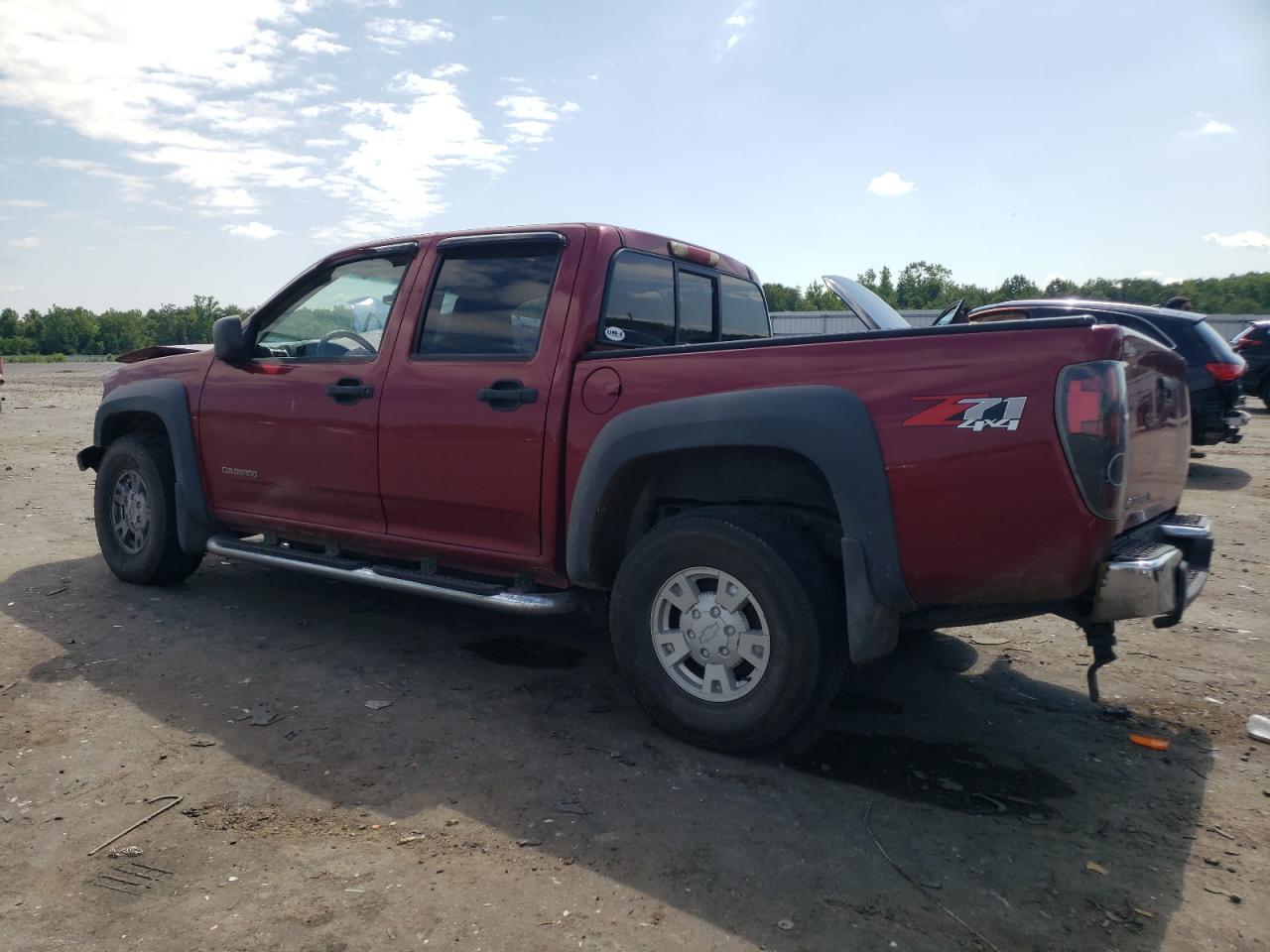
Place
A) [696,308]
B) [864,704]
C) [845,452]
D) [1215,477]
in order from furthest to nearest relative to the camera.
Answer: [1215,477]
[696,308]
[864,704]
[845,452]

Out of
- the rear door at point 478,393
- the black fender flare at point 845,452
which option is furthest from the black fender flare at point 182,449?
the black fender flare at point 845,452

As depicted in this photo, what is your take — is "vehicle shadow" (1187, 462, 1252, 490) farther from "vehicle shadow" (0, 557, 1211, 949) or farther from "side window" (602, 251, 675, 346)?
"side window" (602, 251, 675, 346)

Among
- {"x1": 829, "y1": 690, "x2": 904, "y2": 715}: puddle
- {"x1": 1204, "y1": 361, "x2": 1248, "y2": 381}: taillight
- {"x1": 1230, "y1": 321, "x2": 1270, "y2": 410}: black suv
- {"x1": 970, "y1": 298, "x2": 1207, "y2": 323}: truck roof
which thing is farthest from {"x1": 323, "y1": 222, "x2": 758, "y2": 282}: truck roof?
{"x1": 1230, "y1": 321, "x2": 1270, "y2": 410}: black suv

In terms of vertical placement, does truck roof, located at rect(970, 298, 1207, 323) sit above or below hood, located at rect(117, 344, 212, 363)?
above

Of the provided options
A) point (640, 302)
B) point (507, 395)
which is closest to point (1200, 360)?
point (640, 302)

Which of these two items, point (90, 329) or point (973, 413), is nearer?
point (973, 413)

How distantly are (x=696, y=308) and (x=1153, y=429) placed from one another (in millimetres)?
2162

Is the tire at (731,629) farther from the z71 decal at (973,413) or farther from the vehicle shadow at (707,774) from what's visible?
the z71 decal at (973,413)

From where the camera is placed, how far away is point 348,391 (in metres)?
4.20

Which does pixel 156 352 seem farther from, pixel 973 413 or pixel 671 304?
pixel 973 413

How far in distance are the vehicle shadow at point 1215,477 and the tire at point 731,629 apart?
7460 mm

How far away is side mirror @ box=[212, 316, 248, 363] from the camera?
4.64 metres

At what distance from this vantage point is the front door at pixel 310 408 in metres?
4.22

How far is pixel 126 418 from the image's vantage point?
545 cm
